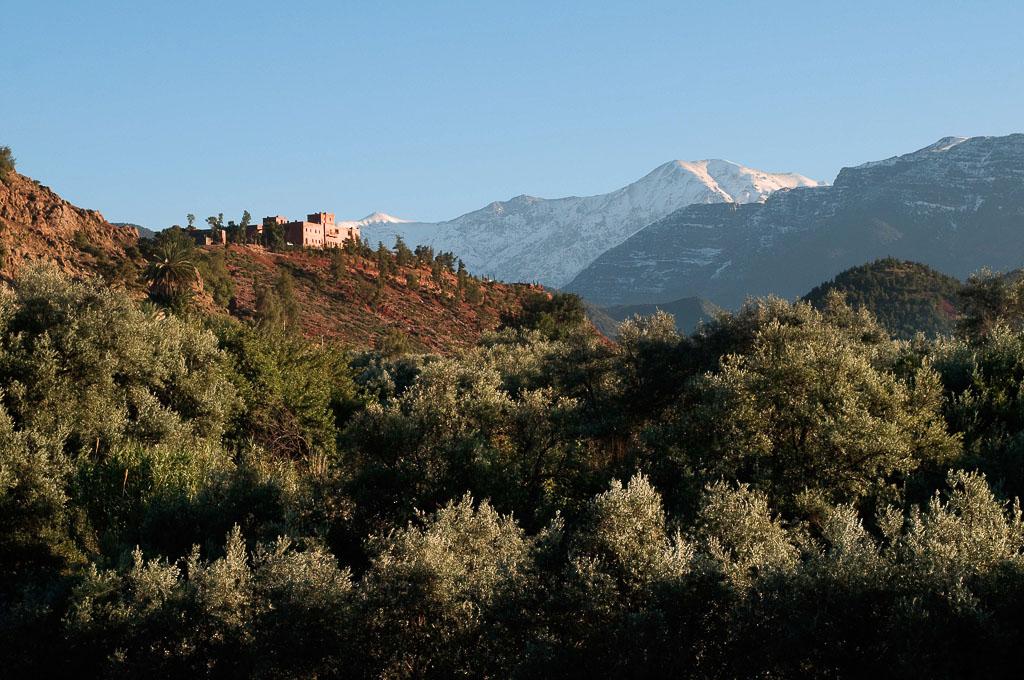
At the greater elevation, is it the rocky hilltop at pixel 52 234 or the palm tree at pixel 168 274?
the rocky hilltop at pixel 52 234

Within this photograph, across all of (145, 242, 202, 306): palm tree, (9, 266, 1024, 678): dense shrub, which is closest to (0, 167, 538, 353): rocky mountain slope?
(145, 242, 202, 306): palm tree

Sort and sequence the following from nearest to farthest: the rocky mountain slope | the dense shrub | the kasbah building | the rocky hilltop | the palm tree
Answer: the dense shrub → the palm tree → the rocky hilltop → the rocky mountain slope → the kasbah building

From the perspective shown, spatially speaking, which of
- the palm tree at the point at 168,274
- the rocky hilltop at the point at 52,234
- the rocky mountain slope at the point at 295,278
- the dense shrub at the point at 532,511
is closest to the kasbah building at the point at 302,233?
the rocky mountain slope at the point at 295,278

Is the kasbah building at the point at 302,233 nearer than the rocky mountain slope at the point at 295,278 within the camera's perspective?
No

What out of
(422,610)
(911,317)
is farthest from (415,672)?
(911,317)

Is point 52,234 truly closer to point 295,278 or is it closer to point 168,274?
point 168,274

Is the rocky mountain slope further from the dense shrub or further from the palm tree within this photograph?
the dense shrub

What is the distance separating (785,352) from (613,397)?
34.6ft

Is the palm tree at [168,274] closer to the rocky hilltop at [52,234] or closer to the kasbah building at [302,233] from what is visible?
the rocky hilltop at [52,234]

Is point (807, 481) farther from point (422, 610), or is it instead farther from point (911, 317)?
point (911, 317)

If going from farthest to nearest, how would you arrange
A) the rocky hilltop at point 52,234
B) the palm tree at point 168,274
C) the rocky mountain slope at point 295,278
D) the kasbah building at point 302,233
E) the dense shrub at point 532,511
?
the kasbah building at point 302,233
the rocky mountain slope at point 295,278
the rocky hilltop at point 52,234
the palm tree at point 168,274
the dense shrub at point 532,511

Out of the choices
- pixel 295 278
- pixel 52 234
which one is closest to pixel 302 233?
pixel 295 278

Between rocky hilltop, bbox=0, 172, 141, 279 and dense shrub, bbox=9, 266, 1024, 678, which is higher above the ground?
rocky hilltop, bbox=0, 172, 141, 279

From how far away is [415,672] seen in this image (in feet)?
57.5
